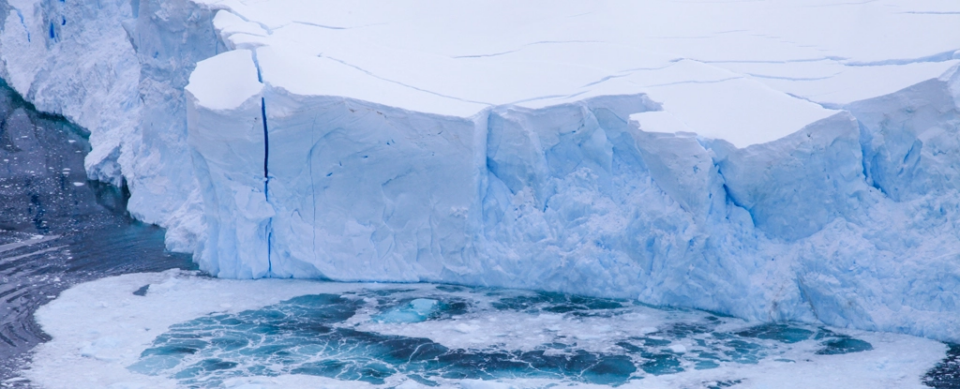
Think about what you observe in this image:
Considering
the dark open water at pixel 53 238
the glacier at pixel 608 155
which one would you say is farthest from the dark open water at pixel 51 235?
the glacier at pixel 608 155

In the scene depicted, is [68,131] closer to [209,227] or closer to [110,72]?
[110,72]

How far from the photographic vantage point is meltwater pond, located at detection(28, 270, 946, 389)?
5.10 metres

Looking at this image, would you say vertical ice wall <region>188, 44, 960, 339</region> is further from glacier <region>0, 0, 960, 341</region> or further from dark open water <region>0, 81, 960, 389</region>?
dark open water <region>0, 81, 960, 389</region>

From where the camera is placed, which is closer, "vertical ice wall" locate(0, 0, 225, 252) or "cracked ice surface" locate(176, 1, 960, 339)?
"cracked ice surface" locate(176, 1, 960, 339)

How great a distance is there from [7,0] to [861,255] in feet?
35.5

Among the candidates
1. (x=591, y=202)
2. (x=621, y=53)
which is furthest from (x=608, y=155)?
(x=621, y=53)

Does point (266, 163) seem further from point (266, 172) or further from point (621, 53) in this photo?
point (621, 53)

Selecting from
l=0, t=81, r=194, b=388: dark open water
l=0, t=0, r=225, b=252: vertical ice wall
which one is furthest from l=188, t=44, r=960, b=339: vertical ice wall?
l=0, t=0, r=225, b=252: vertical ice wall

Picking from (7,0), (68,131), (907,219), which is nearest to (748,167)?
(907,219)

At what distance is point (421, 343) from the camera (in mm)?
5605

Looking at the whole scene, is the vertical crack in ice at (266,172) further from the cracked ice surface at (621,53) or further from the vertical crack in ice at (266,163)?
the cracked ice surface at (621,53)

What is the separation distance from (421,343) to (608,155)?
1697 mm

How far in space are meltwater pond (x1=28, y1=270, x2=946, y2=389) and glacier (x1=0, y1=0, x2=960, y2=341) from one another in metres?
0.21

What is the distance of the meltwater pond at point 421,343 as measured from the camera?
5102 mm
